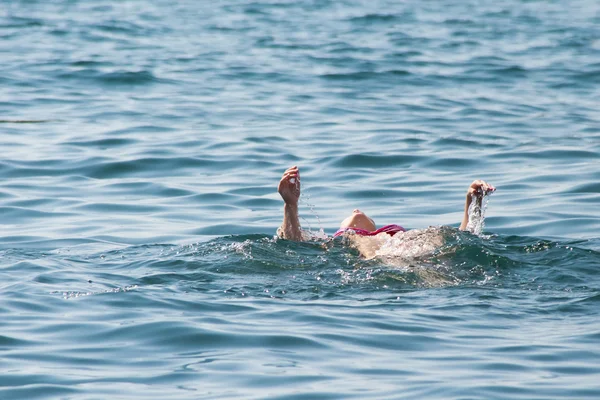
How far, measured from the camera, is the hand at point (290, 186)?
32.2 feet

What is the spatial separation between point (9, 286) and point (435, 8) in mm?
29250

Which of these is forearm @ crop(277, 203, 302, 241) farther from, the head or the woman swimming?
the head

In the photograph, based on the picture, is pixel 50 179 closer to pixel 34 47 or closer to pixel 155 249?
pixel 155 249

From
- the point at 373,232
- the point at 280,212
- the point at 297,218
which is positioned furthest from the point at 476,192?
the point at 280,212

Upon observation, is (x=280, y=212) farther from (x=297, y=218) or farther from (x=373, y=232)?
(x=373, y=232)

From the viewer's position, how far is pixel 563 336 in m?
6.82

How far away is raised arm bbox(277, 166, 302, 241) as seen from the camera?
9.83 meters

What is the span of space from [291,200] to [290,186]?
0.14m

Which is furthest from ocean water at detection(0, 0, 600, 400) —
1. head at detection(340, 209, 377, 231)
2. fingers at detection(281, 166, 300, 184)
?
fingers at detection(281, 166, 300, 184)

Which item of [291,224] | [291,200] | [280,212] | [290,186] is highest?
[290,186]

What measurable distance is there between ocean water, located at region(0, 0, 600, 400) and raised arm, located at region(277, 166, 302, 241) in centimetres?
34

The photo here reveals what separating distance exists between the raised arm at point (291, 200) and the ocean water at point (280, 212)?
13.3 inches

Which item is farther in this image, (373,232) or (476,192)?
(476,192)

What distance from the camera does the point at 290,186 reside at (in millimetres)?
9852
